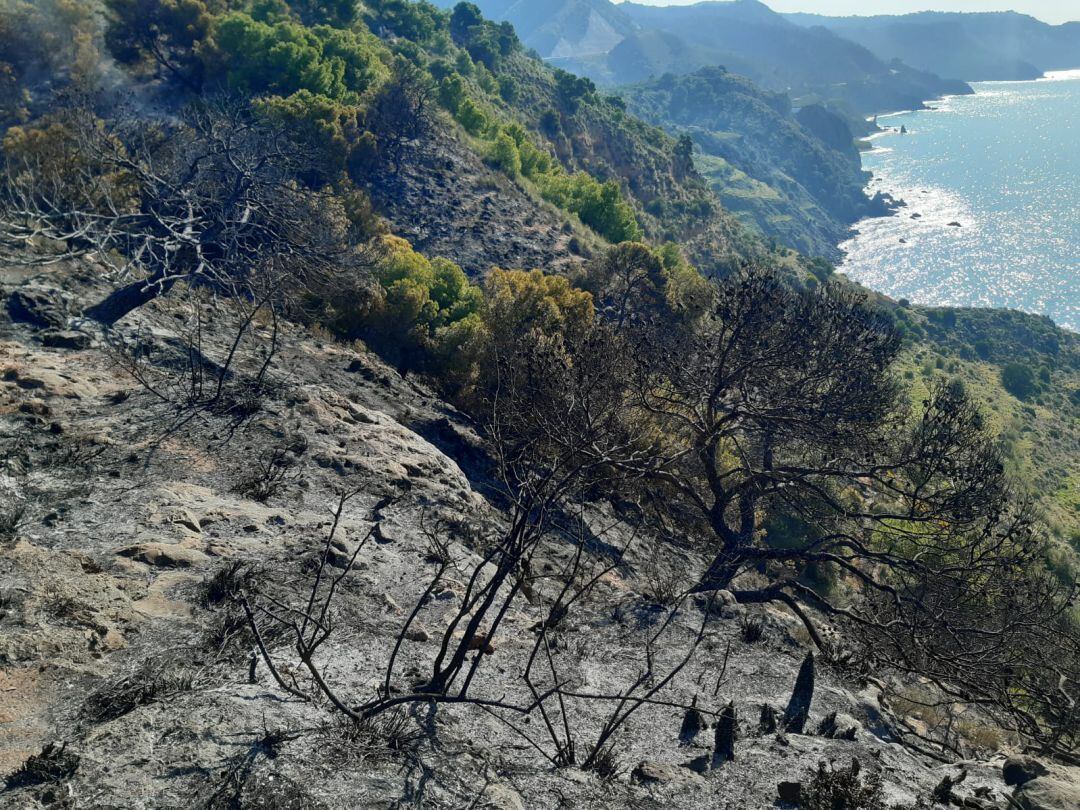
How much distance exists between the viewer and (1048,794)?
25.1 ft

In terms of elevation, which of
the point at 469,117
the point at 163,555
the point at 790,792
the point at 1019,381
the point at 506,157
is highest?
the point at 469,117

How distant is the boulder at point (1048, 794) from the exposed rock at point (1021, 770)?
0.72 meters

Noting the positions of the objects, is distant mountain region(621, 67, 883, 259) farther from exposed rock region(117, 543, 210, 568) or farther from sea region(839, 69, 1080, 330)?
exposed rock region(117, 543, 210, 568)

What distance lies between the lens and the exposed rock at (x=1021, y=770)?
8.70 m

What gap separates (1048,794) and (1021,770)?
1.40 m

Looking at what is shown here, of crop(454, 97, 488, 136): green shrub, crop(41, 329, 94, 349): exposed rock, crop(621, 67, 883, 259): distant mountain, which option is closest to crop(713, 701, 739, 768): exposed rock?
crop(41, 329, 94, 349): exposed rock

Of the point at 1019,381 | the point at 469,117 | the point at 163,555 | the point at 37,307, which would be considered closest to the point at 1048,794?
the point at 163,555

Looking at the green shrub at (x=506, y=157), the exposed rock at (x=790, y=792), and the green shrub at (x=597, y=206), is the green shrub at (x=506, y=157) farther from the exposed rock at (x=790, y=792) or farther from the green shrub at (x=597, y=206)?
the exposed rock at (x=790, y=792)

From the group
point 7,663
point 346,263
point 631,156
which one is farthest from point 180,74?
point 631,156

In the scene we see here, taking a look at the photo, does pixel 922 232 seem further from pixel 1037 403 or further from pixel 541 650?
pixel 541 650

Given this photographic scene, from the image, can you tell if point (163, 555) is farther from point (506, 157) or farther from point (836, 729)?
point (506, 157)

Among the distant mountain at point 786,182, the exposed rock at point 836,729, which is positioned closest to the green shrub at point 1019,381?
the distant mountain at point 786,182

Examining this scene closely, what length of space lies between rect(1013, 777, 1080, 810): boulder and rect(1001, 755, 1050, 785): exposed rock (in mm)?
720

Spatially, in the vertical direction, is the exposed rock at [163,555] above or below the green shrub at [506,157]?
below
